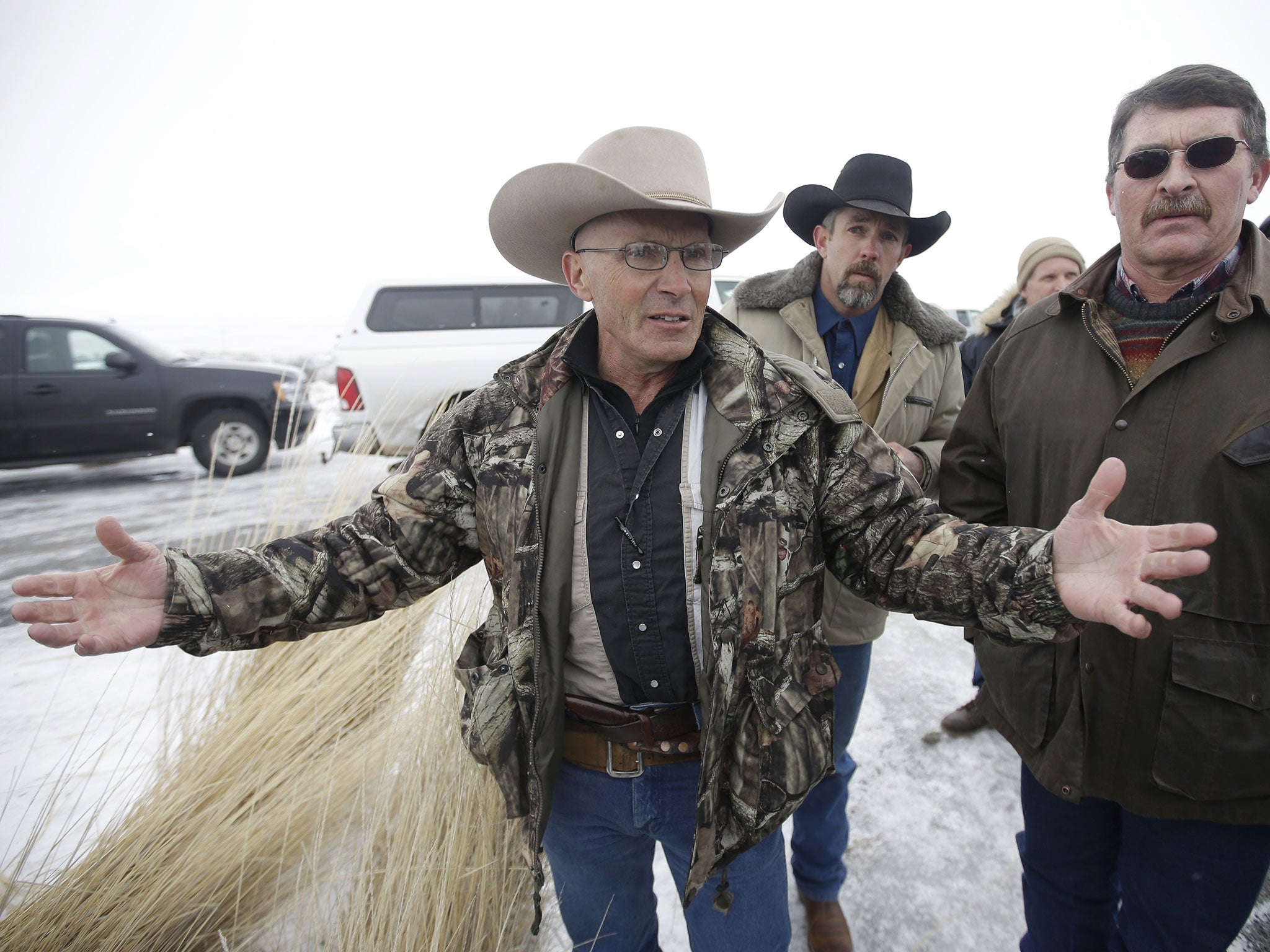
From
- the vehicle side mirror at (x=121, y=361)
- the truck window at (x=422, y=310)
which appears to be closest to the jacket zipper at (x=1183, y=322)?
the truck window at (x=422, y=310)

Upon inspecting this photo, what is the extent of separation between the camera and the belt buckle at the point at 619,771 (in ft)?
4.33

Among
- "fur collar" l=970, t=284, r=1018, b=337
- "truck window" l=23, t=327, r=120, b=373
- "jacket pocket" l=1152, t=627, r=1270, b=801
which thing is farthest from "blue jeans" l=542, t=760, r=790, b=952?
"truck window" l=23, t=327, r=120, b=373

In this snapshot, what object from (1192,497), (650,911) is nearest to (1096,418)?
(1192,497)

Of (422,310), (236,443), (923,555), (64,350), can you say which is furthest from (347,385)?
(923,555)

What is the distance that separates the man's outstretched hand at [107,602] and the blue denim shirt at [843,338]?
6.09 ft

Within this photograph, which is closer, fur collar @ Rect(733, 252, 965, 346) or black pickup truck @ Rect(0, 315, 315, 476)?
fur collar @ Rect(733, 252, 965, 346)

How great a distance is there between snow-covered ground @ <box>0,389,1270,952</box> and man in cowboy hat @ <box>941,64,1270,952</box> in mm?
591

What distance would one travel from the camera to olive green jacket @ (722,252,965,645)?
2.04 m

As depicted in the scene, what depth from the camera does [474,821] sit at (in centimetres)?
195

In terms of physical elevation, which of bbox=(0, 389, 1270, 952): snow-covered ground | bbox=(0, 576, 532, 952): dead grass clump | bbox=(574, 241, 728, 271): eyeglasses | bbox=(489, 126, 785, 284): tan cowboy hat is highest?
bbox=(489, 126, 785, 284): tan cowboy hat

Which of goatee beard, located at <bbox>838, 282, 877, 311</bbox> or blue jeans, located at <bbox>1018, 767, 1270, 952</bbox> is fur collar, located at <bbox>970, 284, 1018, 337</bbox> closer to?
goatee beard, located at <bbox>838, 282, 877, 311</bbox>

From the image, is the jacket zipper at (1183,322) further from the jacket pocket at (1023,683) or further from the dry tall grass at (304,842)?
the dry tall grass at (304,842)

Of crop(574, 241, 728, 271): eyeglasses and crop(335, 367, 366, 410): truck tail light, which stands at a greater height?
crop(574, 241, 728, 271): eyeglasses

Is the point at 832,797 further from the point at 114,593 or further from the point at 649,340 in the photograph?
the point at 114,593
